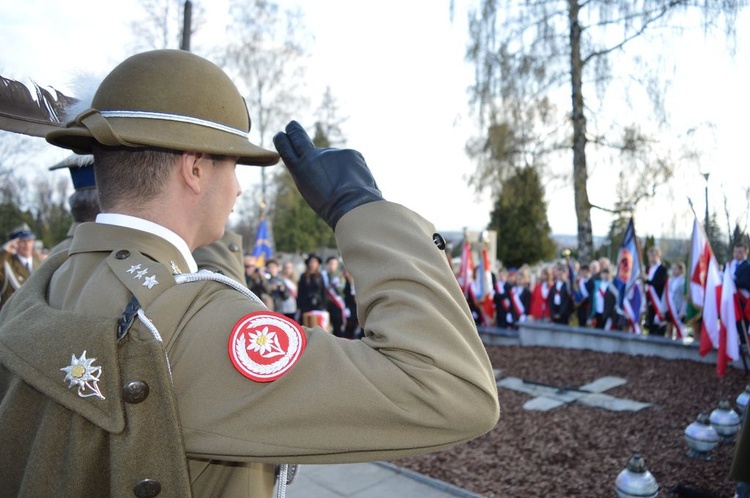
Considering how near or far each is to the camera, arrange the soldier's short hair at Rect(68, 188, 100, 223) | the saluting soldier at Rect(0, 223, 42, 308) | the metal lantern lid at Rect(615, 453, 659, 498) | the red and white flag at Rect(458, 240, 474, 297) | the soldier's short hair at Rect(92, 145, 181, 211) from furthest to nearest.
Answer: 1. the red and white flag at Rect(458, 240, 474, 297)
2. the saluting soldier at Rect(0, 223, 42, 308)
3. the metal lantern lid at Rect(615, 453, 659, 498)
4. the soldier's short hair at Rect(68, 188, 100, 223)
5. the soldier's short hair at Rect(92, 145, 181, 211)

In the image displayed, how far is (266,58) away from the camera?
21.2 metres

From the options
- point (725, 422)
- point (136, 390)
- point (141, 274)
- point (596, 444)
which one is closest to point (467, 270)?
point (596, 444)

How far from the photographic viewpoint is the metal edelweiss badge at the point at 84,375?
94 cm

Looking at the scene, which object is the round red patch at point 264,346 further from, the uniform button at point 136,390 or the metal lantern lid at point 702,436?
the metal lantern lid at point 702,436

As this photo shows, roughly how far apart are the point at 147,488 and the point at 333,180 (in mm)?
646

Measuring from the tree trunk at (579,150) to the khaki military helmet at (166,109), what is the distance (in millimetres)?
14247

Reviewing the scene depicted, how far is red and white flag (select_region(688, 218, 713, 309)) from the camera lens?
7.67 metres

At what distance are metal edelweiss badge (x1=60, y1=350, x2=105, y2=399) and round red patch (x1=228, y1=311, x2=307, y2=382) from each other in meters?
0.24

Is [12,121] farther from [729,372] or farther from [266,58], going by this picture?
[266,58]

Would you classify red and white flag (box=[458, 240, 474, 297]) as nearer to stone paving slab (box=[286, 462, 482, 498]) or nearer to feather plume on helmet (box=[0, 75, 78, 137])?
stone paving slab (box=[286, 462, 482, 498])

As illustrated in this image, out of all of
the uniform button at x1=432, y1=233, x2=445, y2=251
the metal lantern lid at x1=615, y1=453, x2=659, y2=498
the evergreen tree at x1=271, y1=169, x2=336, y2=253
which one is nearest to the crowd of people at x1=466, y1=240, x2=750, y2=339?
the metal lantern lid at x1=615, y1=453, x2=659, y2=498

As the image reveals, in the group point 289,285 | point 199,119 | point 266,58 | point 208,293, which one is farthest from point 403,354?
point 266,58

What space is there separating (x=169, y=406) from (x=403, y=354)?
401 millimetres

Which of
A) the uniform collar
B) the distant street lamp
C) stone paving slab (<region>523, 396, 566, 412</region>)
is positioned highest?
the uniform collar
